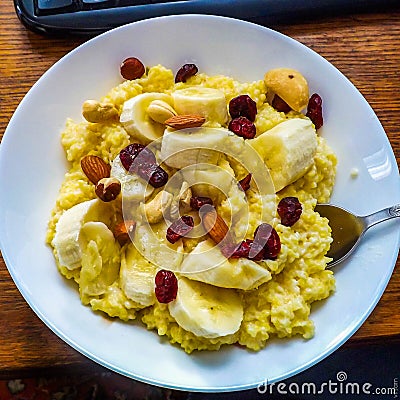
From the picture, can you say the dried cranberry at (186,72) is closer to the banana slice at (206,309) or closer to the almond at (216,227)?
A: the almond at (216,227)

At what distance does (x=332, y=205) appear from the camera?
49.6 inches

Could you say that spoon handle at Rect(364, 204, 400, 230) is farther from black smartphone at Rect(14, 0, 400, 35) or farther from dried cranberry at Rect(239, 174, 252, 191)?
black smartphone at Rect(14, 0, 400, 35)

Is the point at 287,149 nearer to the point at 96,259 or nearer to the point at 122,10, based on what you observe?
the point at 96,259

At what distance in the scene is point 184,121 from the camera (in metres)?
1.18

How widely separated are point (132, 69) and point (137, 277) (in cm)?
47

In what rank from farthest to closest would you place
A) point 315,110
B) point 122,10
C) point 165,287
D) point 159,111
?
point 122,10
point 315,110
point 159,111
point 165,287

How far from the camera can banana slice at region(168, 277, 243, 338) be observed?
1.08 m

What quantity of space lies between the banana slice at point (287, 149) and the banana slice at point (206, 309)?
0.83 ft

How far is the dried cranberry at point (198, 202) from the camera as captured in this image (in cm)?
118

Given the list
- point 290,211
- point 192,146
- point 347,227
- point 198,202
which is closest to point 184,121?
point 192,146

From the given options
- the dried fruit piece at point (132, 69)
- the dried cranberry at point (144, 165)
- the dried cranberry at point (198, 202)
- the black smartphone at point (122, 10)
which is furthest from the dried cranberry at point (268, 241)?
the black smartphone at point (122, 10)

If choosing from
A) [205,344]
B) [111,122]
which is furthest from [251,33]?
[205,344]

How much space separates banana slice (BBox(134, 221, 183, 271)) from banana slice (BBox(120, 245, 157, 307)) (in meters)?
0.02

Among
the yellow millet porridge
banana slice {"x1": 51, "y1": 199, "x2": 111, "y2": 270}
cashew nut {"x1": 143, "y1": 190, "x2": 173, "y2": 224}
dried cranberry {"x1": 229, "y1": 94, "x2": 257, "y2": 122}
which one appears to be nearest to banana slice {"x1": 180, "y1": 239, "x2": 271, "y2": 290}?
the yellow millet porridge
